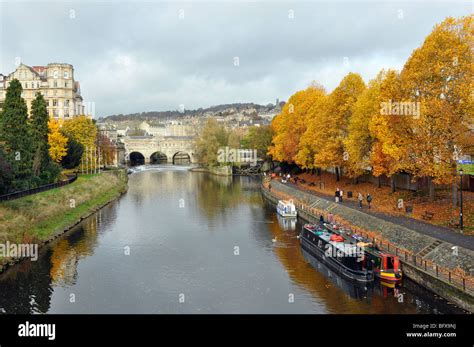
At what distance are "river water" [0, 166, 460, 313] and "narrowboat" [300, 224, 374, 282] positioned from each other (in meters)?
0.63

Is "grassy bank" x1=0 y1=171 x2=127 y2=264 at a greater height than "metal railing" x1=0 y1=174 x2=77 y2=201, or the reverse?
"metal railing" x1=0 y1=174 x2=77 y2=201

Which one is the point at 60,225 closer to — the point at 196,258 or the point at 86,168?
the point at 196,258

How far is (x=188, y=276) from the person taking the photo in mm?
27609

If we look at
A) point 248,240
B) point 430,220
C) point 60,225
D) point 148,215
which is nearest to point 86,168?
point 148,215

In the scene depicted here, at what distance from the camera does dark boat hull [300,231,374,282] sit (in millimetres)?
25688

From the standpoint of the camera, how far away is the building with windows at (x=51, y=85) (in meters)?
92.4

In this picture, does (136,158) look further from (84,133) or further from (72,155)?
(72,155)

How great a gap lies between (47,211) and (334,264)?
25399 millimetres

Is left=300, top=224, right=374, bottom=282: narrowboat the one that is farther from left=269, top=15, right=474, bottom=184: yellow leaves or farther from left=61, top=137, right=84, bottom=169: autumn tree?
left=61, top=137, right=84, bottom=169: autumn tree

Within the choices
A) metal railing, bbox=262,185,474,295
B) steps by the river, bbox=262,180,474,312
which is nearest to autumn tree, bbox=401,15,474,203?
steps by the river, bbox=262,180,474,312

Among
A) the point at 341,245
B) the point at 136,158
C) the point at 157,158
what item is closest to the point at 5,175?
the point at 341,245

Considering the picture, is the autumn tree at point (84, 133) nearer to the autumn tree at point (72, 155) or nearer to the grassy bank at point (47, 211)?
the autumn tree at point (72, 155)

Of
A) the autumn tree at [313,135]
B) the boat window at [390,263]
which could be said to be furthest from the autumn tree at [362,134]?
the boat window at [390,263]

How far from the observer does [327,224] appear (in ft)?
121
